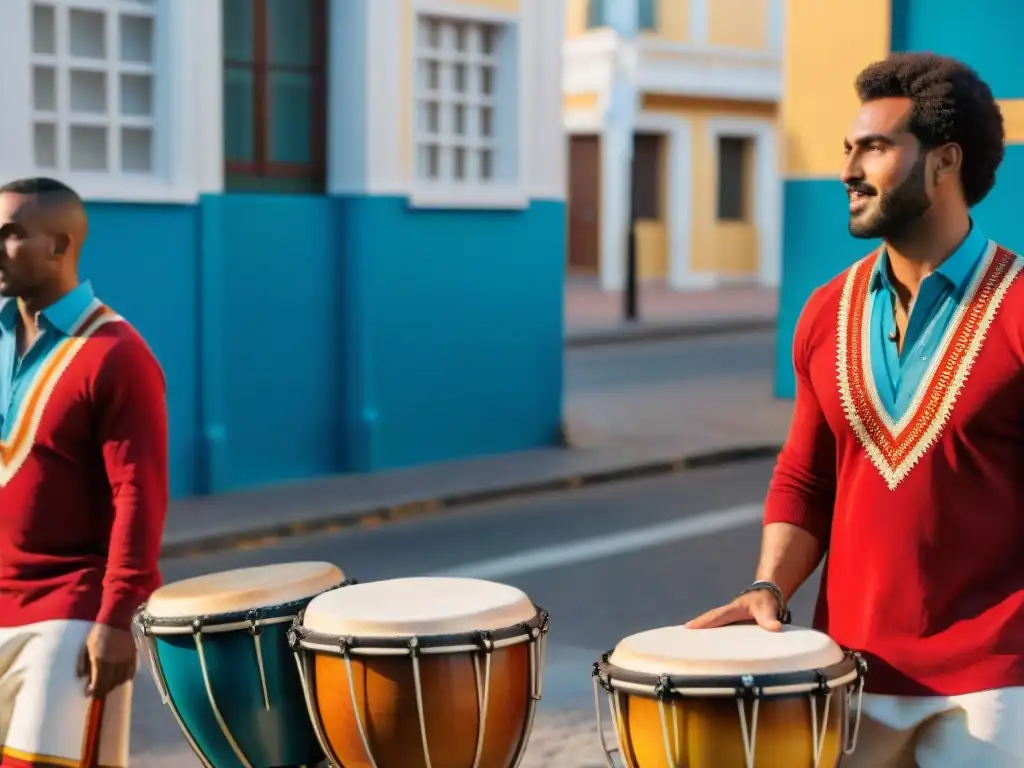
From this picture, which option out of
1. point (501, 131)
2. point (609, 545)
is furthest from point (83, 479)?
point (501, 131)

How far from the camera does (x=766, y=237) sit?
3572cm

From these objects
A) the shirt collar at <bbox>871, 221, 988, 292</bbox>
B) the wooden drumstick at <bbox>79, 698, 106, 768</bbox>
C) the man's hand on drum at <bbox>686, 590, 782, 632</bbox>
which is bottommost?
the wooden drumstick at <bbox>79, 698, 106, 768</bbox>

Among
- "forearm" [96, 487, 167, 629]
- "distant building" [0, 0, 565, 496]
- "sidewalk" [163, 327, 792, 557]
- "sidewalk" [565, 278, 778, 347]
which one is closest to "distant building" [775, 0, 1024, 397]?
"sidewalk" [163, 327, 792, 557]

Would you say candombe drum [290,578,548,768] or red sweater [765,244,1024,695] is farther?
candombe drum [290,578,548,768]

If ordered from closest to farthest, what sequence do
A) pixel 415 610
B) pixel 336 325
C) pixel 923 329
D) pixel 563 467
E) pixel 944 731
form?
pixel 944 731 → pixel 923 329 → pixel 415 610 → pixel 336 325 → pixel 563 467

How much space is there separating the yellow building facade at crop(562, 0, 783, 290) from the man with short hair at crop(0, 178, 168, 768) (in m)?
29.1

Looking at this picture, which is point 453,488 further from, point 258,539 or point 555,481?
point 258,539

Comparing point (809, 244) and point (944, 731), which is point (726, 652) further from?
point (809, 244)

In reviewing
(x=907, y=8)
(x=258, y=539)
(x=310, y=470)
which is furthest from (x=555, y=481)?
(x=907, y=8)

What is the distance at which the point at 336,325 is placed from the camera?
1171 cm

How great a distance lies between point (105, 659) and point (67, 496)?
36 cm

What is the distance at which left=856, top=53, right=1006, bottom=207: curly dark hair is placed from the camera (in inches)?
120

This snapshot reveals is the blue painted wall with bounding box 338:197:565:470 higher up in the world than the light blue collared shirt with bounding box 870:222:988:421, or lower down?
lower down

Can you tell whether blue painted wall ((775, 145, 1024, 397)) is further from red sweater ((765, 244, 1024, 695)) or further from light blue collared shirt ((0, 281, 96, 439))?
red sweater ((765, 244, 1024, 695))
